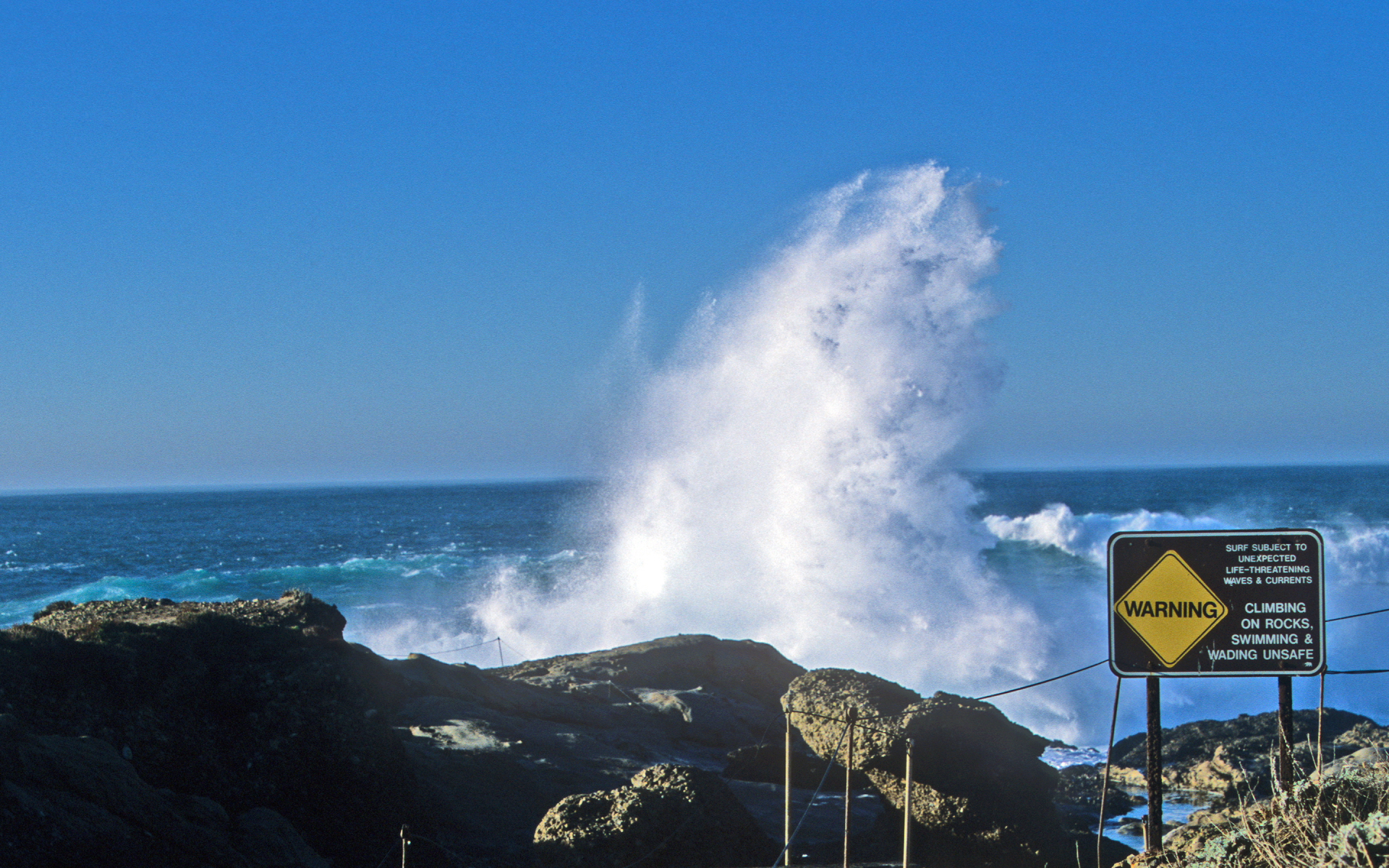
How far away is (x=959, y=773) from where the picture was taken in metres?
10.3

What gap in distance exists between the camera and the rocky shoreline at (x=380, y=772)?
24.8 ft

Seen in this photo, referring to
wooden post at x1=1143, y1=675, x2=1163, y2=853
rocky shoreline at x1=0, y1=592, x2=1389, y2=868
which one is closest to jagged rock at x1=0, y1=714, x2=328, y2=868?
rocky shoreline at x1=0, y1=592, x2=1389, y2=868

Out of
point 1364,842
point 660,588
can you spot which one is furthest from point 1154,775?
point 660,588

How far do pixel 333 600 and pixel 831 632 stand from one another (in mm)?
20449

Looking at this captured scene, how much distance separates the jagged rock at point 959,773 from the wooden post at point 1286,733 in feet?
14.1

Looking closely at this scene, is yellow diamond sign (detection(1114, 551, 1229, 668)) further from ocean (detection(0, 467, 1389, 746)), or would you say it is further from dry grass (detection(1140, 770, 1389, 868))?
ocean (detection(0, 467, 1389, 746))

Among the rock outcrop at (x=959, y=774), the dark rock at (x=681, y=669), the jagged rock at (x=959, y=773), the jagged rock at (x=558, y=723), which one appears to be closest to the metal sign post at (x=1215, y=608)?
the rock outcrop at (x=959, y=774)

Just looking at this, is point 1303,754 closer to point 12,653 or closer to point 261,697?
point 261,697

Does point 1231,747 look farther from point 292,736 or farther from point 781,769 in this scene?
point 292,736

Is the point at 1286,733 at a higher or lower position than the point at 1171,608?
lower

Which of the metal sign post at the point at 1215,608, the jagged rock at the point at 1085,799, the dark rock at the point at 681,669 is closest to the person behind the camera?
the metal sign post at the point at 1215,608

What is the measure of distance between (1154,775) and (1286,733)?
29.8 inches

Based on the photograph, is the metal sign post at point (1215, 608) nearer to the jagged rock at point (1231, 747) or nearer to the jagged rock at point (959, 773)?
the jagged rock at point (959, 773)

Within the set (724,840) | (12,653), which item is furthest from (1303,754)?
(12,653)
